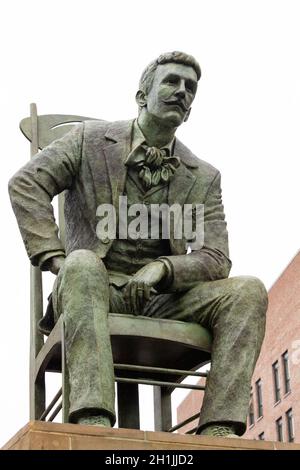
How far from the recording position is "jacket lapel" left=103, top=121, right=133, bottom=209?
20.0ft

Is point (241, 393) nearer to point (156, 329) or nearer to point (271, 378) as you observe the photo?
point (156, 329)

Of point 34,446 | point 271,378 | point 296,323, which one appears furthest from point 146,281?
point 271,378

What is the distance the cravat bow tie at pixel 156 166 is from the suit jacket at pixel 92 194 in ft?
0.17

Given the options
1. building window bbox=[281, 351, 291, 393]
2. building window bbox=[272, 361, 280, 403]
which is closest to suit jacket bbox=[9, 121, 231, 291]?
building window bbox=[281, 351, 291, 393]

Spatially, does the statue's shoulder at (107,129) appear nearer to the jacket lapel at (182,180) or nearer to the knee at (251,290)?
the jacket lapel at (182,180)

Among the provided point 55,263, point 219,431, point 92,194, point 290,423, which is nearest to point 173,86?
point 92,194

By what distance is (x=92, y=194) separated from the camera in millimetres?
6074

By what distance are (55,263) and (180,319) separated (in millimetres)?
671

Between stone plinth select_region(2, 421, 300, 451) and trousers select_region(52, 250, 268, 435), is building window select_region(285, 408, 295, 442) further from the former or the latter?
stone plinth select_region(2, 421, 300, 451)

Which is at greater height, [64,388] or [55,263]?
[55,263]

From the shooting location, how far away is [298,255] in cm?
3672

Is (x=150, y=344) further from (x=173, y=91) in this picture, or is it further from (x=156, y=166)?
(x=173, y=91)

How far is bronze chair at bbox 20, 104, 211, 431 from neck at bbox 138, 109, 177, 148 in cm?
86

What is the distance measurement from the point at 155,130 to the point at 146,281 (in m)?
0.92
